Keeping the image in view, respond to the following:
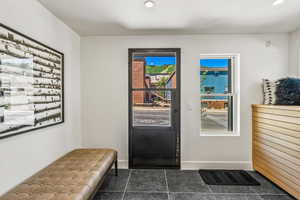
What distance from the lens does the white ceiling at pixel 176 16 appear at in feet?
7.05

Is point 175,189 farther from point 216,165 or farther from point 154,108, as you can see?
point 154,108

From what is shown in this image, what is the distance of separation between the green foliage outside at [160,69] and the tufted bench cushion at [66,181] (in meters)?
1.65

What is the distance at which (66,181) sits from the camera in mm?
1734

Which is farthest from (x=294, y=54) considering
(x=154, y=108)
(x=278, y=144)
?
(x=154, y=108)

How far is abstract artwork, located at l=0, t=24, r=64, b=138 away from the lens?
1599 millimetres

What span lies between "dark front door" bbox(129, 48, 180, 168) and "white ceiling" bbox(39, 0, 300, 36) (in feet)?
1.63

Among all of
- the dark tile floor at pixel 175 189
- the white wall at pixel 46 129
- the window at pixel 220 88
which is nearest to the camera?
the white wall at pixel 46 129

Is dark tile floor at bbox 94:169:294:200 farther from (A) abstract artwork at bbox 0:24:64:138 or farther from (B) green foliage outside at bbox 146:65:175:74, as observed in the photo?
(B) green foliage outside at bbox 146:65:175:74

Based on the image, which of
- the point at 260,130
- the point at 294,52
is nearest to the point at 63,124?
the point at 260,130

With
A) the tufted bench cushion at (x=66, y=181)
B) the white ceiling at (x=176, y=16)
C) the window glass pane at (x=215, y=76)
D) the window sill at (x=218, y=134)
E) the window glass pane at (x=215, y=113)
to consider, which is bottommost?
the tufted bench cushion at (x=66, y=181)

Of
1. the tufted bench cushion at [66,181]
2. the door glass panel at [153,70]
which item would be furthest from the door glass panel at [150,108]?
the tufted bench cushion at [66,181]

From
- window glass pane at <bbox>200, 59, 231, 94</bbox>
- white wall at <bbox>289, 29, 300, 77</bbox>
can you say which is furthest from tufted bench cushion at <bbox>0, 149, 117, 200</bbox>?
white wall at <bbox>289, 29, 300, 77</bbox>

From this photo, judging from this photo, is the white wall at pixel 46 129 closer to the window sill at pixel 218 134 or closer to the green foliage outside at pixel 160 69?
the green foliage outside at pixel 160 69

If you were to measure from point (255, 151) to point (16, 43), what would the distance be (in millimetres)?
3665
